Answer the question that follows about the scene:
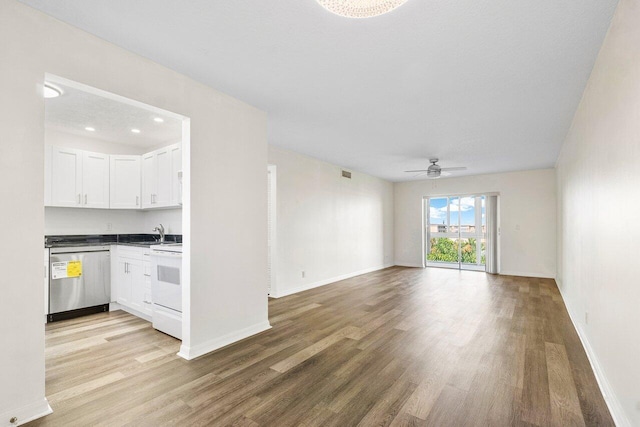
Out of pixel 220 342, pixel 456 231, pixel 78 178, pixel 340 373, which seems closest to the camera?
pixel 340 373

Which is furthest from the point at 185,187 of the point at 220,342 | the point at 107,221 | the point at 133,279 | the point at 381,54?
the point at 107,221

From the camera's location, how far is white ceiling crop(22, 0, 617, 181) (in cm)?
189

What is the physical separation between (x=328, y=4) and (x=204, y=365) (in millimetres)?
2792

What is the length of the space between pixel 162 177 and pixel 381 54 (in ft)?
11.7

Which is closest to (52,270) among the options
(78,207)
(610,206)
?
(78,207)

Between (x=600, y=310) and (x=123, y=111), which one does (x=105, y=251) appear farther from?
(x=600, y=310)

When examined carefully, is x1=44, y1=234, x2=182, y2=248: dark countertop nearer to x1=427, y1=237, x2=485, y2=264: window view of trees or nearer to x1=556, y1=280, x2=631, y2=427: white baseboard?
x1=556, y1=280, x2=631, y2=427: white baseboard

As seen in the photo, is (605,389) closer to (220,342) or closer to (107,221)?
(220,342)

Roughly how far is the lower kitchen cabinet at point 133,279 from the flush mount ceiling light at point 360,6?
372 cm

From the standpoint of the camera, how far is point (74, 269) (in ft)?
13.1

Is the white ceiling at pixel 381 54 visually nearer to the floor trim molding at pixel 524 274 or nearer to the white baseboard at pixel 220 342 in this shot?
the white baseboard at pixel 220 342

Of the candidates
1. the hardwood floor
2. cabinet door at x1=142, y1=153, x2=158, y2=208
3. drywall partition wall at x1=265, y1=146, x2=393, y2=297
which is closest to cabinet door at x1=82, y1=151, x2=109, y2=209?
cabinet door at x1=142, y1=153, x2=158, y2=208

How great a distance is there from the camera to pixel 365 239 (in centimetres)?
785

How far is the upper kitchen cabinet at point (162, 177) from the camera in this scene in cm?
424
